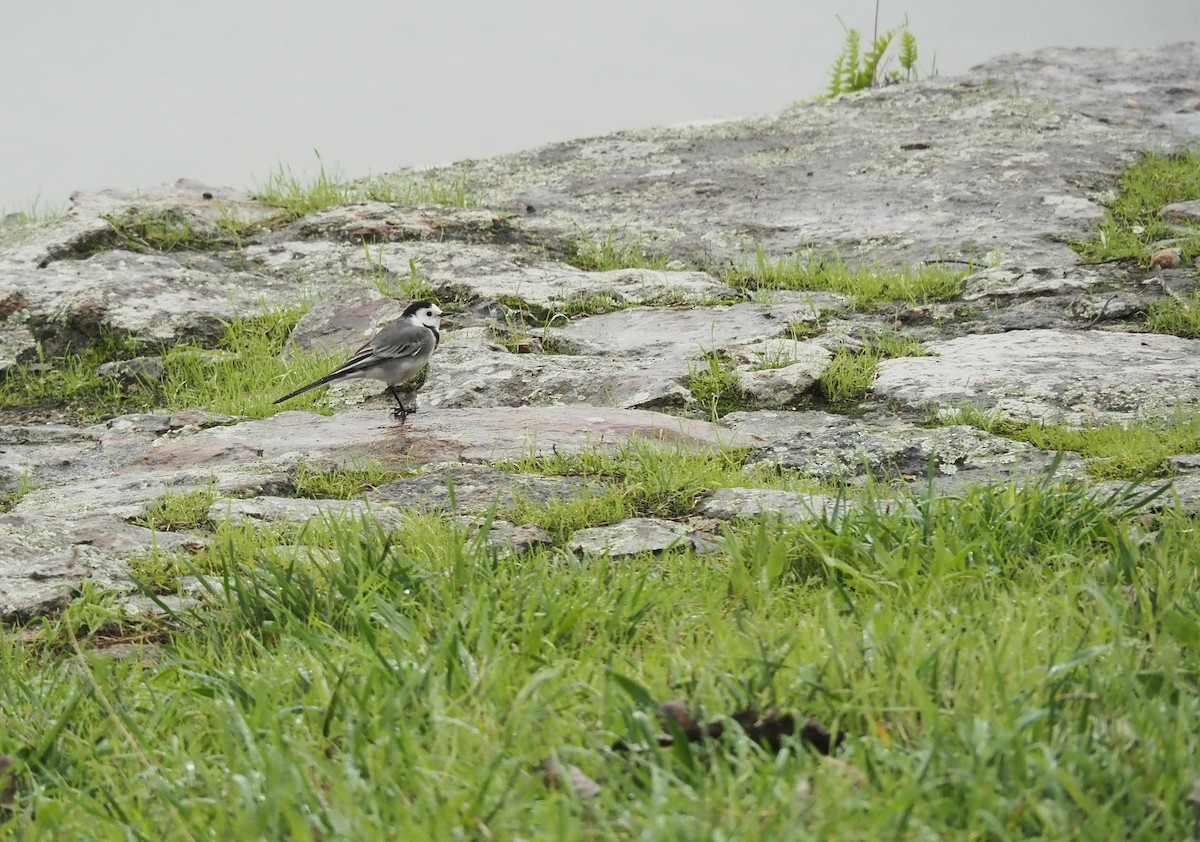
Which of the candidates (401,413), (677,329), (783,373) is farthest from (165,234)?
(783,373)

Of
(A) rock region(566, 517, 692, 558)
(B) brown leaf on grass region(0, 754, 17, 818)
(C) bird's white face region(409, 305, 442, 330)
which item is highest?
(C) bird's white face region(409, 305, 442, 330)

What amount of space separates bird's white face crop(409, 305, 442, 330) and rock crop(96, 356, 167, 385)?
1639mm

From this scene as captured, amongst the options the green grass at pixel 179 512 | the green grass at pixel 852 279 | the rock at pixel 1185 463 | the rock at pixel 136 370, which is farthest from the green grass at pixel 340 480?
the green grass at pixel 852 279

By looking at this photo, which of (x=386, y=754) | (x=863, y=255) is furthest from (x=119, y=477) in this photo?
(x=863, y=255)

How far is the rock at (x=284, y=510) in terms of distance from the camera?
15.3ft

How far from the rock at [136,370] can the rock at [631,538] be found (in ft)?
12.2

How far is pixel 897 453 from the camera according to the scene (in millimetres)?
5242

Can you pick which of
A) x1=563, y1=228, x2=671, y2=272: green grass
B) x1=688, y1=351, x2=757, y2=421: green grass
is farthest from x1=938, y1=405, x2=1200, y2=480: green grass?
x1=563, y1=228, x2=671, y2=272: green grass

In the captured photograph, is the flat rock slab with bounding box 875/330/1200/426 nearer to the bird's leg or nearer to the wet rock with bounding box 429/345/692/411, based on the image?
the wet rock with bounding box 429/345/692/411

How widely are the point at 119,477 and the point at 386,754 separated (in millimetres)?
3400

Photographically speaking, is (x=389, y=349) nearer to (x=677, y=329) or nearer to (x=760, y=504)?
(x=677, y=329)

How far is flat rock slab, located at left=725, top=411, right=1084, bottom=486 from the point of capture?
16.3 feet

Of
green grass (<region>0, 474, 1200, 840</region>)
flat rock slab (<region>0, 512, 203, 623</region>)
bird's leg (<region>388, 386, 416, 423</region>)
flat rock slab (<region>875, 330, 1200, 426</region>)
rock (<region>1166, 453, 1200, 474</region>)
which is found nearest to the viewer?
green grass (<region>0, 474, 1200, 840</region>)

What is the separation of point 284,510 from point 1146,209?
705cm
